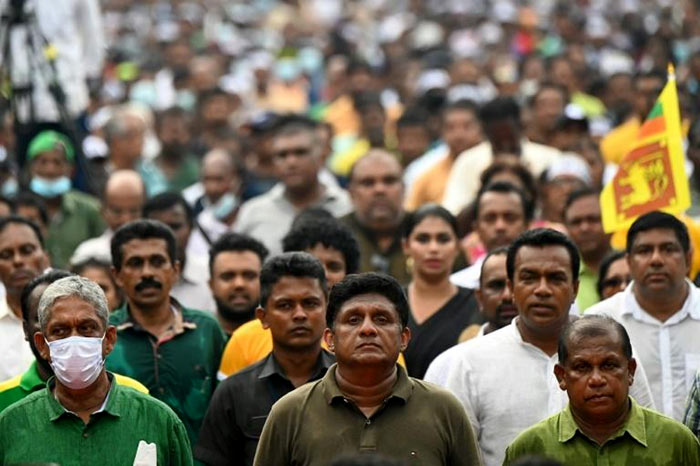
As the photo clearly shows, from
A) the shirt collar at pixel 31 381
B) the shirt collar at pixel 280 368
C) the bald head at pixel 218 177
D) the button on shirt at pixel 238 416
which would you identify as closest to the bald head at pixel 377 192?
the bald head at pixel 218 177

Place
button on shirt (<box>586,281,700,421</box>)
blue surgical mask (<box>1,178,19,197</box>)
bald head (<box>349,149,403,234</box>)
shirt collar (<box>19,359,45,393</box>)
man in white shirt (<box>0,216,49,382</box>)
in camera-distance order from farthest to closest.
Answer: blue surgical mask (<box>1,178,19,197</box>)
bald head (<box>349,149,403,234</box>)
man in white shirt (<box>0,216,49,382</box>)
button on shirt (<box>586,281,700,421</box>)
shirt collar (<box>19,359,45,393</box>)

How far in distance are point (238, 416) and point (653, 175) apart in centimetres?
329

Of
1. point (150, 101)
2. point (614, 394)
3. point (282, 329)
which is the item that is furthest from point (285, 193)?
point (150, 101)

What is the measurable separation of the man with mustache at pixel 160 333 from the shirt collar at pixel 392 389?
1.97m

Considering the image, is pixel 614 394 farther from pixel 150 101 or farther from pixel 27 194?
pixel 150 101

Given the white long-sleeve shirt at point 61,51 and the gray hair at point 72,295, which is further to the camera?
the white long-sleeve shirt at point 61,51

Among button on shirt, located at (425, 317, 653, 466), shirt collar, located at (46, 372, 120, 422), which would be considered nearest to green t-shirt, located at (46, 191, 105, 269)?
button on shirt, located at (425, 317, 653, 466)

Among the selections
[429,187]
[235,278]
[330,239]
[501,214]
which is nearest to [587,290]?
[501,214]

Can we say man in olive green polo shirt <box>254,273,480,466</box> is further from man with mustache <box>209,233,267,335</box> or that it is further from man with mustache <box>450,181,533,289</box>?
man with mustache <box>450,181,533,289</box>

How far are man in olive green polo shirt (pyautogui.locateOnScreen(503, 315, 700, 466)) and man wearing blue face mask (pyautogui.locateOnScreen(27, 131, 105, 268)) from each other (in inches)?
270

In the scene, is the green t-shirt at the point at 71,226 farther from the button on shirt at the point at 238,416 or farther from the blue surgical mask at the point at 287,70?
the blue surgical mask at the point at 287,70

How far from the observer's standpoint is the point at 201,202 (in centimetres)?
1455

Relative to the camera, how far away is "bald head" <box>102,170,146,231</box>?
41.8 ft

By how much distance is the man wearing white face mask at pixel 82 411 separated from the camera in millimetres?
7066
